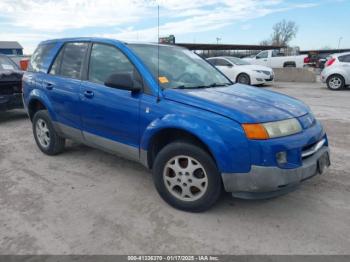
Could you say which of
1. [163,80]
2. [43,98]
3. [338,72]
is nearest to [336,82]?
[338,72]

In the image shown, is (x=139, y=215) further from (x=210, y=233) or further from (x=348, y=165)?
(x=348, y=165)

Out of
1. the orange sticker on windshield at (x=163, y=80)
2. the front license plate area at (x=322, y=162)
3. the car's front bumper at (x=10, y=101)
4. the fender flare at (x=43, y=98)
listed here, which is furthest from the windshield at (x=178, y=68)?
the car's front bumper at (x=10, y=101)

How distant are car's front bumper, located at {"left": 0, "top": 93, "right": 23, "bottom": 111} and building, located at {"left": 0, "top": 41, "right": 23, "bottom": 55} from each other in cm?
4894

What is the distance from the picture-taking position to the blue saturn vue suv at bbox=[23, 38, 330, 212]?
2766mm

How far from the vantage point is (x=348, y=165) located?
4.34 m

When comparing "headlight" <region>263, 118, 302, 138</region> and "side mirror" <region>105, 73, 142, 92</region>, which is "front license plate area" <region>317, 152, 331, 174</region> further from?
"side mirror" <region>105, 73, 142, 92</region>

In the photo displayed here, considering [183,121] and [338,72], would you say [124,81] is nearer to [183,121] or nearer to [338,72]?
[183,121]

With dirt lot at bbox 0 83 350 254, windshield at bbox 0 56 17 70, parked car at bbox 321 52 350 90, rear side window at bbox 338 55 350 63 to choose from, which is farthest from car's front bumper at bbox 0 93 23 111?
rear side window at bbox 338 55 350 63

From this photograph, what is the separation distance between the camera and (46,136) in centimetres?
494

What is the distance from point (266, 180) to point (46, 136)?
360 cm

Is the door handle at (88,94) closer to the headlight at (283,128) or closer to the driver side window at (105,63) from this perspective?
the driver side window at (105,63)

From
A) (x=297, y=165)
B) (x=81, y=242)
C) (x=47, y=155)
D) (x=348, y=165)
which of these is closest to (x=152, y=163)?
(x=81, y=242)

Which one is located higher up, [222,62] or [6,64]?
[6,64]

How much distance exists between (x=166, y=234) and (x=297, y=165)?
133 centimetres
